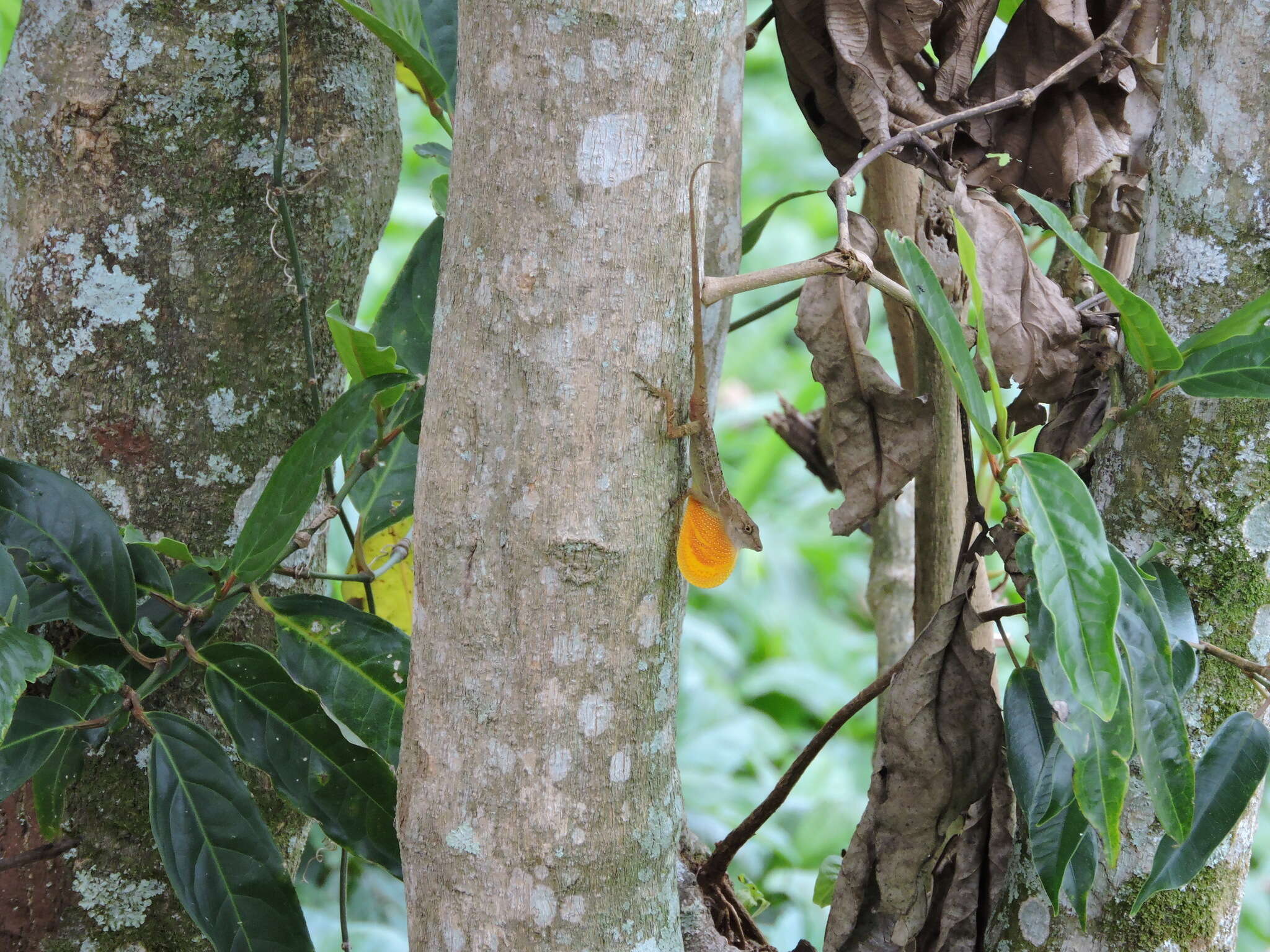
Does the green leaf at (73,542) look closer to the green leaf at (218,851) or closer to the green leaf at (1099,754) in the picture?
the green leaf at (218,851)

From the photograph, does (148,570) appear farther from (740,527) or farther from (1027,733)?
(1027,733)

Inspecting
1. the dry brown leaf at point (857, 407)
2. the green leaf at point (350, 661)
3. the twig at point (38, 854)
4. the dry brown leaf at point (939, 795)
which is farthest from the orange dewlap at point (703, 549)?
the twig at point (38, 854)

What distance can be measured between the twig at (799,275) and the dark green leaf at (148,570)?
70 cm

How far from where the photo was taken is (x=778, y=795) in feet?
4.36

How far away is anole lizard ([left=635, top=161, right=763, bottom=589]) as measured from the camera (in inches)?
36.1

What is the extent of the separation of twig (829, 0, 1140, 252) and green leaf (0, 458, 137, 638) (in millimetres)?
857

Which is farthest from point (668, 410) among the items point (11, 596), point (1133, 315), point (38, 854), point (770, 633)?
point (770, 633)

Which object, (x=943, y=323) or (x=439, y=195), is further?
(x=439, y=195)

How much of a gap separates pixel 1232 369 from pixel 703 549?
0.55 m

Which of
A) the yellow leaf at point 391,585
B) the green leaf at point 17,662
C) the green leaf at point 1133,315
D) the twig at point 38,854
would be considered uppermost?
the green leaf at point 1133,315

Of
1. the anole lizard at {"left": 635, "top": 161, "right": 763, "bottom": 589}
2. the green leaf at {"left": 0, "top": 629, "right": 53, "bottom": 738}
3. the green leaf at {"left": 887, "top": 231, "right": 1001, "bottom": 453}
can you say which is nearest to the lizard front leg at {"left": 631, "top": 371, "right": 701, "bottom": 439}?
the anole lizard at {"left": 635, "top": 161, "right": 763, "bottom": 589}

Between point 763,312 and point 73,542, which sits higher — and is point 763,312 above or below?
above

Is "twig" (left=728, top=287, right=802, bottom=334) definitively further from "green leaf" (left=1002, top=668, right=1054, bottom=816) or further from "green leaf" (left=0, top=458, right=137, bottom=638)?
"green leaf" (left=0, top=458, right=137, bottom=638)

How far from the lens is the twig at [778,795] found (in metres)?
1.28
